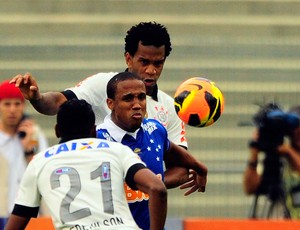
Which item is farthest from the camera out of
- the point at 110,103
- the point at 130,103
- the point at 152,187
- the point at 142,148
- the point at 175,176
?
the point at 175,176

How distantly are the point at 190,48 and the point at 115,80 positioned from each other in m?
7.39

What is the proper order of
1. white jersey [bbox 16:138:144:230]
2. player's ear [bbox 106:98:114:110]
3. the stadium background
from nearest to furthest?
white jersey [bbox 16:138:144:230] → player's ear [bbox 106:98:114:110] → the stadium background

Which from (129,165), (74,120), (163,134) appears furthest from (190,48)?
(129,165)

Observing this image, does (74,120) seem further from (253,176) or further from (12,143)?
(253,176)

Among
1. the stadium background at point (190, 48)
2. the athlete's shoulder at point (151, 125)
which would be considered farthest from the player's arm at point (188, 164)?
the stadium background at point (190, 48)

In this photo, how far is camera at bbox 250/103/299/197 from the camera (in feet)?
32.7

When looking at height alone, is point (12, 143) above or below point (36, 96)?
below

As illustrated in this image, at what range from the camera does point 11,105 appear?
922cm

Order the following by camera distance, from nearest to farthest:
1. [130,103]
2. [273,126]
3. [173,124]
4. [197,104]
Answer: [130,103], [197,104], [173,124], [273,126]

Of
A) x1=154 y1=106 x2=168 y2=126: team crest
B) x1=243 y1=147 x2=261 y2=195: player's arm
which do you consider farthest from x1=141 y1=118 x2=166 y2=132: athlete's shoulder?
x1=243 y1=147 x2=261 y2=195: player's arm

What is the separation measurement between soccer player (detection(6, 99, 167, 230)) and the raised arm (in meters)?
0.72

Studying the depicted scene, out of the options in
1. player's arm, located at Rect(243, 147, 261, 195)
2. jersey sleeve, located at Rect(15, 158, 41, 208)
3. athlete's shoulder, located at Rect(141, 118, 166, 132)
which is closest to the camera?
jersey sleeve, located at Rect(15, 158, 41, 208)

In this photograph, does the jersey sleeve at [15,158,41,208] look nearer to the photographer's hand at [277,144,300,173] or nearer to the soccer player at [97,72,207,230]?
the soccer player at [97,72,207,230]

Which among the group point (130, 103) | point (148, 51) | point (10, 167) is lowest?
point (10, 167)
